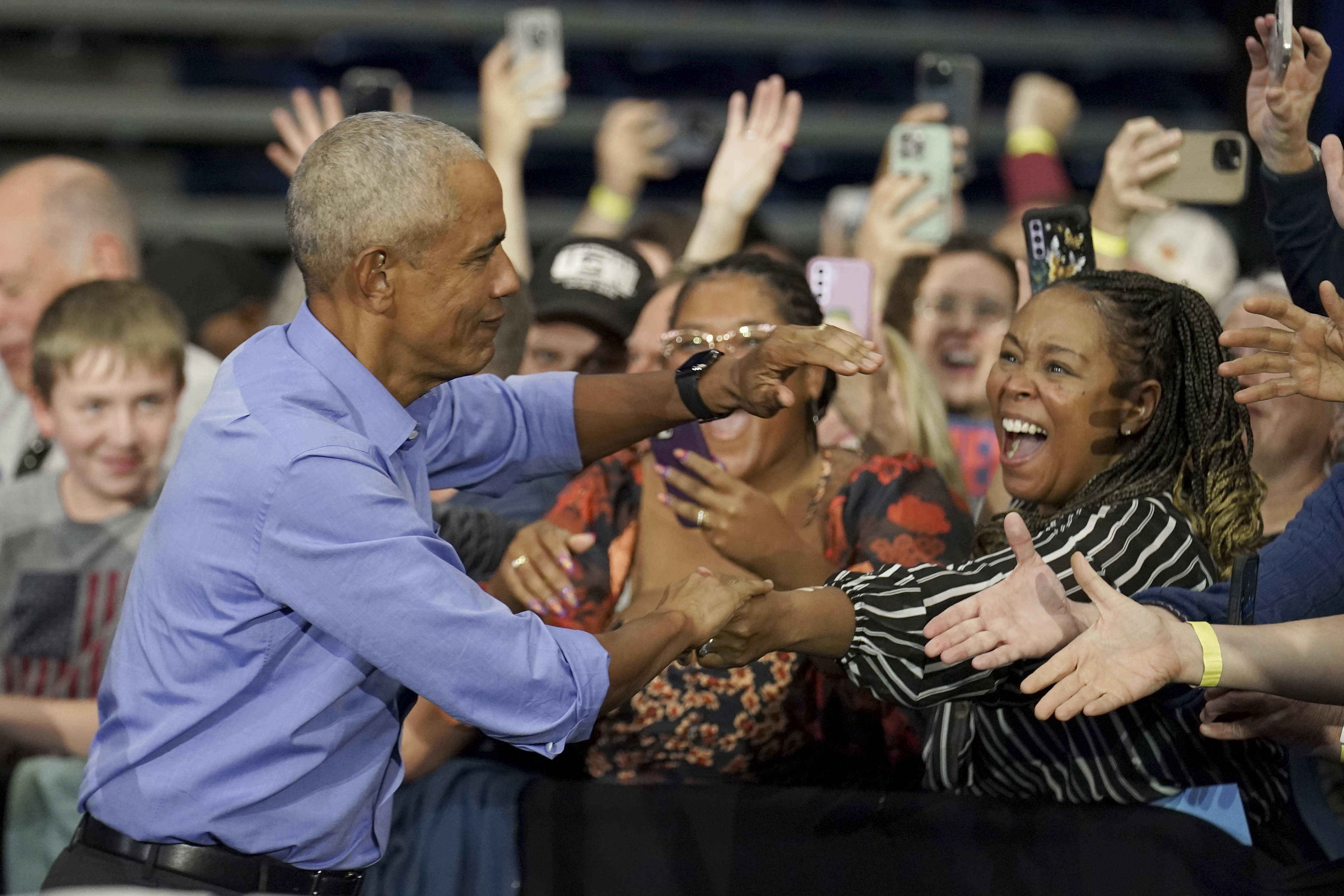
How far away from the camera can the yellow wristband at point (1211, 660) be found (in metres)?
1.61

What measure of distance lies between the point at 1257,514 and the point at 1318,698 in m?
0.36

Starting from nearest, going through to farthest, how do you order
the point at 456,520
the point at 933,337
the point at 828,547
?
the point at 828,547 < the point at 456,520 < the point at 933,337

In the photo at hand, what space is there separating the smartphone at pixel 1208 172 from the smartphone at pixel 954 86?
85cm

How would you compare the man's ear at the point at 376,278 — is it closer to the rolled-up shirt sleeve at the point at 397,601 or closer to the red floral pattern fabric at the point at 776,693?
the rolled-up shirt sleeve at the point at 397,601

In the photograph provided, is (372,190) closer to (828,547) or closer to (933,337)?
(828,547)

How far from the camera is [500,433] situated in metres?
1.96

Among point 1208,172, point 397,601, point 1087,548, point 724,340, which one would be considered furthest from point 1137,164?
point 397,601

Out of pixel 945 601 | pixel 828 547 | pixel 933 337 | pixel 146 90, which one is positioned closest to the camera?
pixel 945 601

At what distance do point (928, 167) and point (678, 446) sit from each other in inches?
48.3

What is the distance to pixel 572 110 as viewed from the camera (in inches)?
231

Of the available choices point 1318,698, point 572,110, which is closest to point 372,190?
point 1318,698

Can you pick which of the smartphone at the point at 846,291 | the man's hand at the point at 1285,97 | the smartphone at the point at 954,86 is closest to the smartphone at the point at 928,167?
the smartphone at the point at 954,86

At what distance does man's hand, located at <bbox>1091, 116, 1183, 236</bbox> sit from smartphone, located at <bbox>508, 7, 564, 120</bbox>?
155 centimetres

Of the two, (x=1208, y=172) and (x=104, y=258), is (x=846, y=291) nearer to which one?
(x=1208, y=172)
